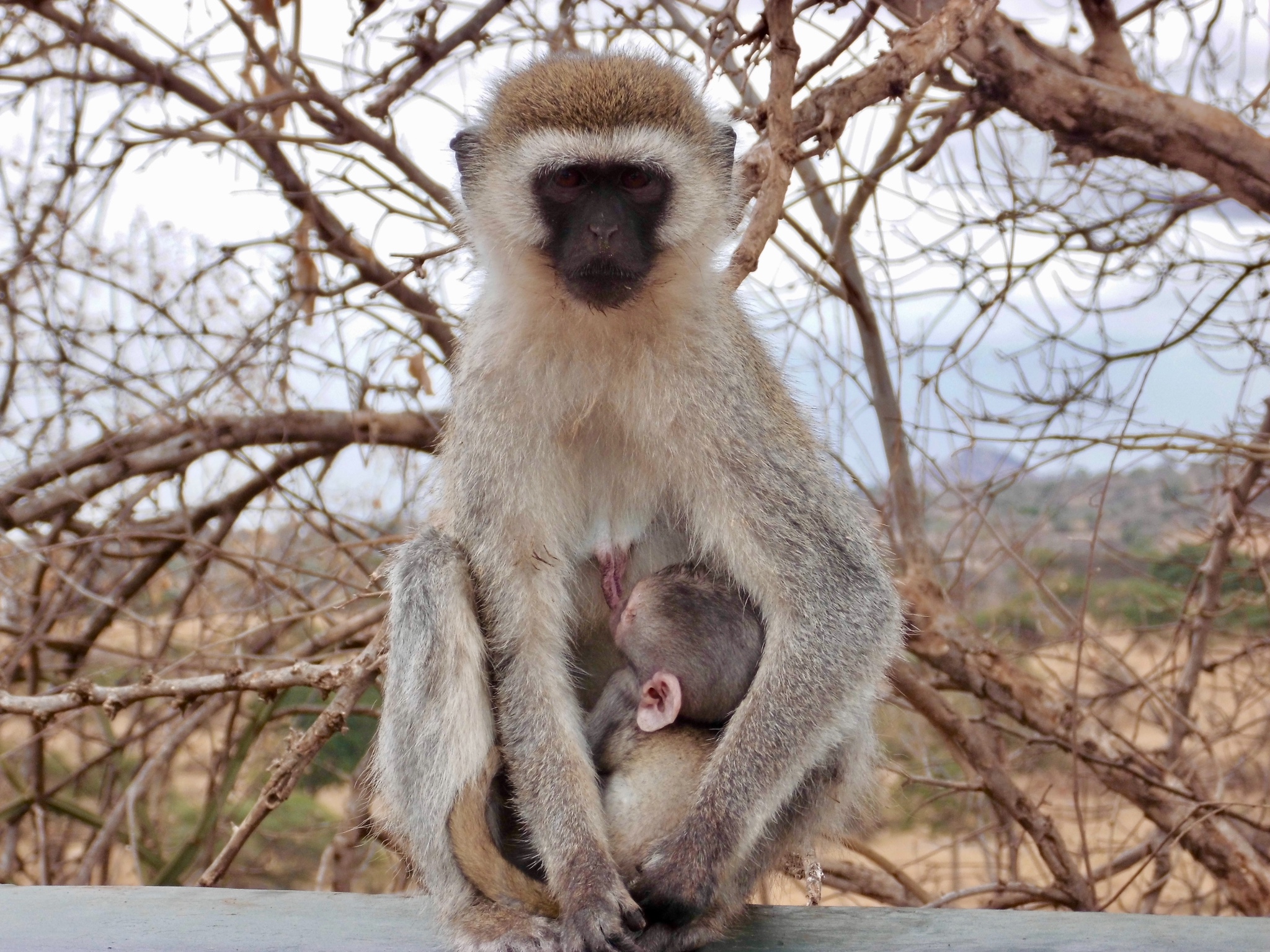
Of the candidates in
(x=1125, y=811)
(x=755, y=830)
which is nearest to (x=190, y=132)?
(x=755, y=830)

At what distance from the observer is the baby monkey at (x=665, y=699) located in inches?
88.2

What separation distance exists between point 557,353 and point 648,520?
1.45 feet

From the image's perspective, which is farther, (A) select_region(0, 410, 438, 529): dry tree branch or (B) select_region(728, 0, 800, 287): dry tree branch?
(A) select_region(0, 410, 438, 529): dry tree branch

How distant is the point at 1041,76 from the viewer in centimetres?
383

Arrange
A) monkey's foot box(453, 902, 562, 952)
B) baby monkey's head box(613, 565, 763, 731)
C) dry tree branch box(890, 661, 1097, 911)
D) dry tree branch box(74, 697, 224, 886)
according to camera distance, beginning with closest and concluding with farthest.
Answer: monkey's foot box(453, 902, 562, 952)
baby monkey's head box(613, 565, 763, 731)
dry tree branch box(890, 661, 1097, 911)
dry tree branch box(74, 697, 224, 886)

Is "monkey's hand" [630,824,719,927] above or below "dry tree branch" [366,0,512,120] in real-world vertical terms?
below

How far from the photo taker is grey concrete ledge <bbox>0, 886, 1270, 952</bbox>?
184 cm

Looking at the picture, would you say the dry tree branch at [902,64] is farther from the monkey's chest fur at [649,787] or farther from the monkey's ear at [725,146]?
the monkey's chest fur at [649,787]

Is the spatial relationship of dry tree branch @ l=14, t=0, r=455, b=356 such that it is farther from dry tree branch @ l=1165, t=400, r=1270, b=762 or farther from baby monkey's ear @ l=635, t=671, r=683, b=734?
dry tree branch @ l=1165, t=400, r=1270, b=762

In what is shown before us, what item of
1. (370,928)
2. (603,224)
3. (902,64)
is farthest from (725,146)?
(370,928)

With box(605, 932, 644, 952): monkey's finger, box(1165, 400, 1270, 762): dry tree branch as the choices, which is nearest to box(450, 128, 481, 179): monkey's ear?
box(605, 932, 644, 952): monkey's finger

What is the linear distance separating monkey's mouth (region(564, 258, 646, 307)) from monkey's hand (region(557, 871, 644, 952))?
112 cm

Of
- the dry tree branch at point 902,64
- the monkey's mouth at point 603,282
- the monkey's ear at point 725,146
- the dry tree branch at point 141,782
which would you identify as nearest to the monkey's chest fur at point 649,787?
the monkey's mouth at point 603,282

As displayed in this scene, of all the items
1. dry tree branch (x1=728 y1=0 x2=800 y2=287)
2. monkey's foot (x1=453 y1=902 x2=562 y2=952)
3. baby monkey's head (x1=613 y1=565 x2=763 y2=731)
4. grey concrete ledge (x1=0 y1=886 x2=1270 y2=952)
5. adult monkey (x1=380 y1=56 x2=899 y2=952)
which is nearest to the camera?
grey concrete ledge (x1=0 y1=886 x2=1270 y2=952)
